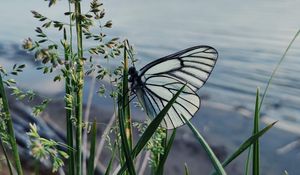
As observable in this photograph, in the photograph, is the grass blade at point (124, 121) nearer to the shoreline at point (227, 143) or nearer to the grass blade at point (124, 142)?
the grass blade at point (124, 142)

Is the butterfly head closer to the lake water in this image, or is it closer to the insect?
the insect

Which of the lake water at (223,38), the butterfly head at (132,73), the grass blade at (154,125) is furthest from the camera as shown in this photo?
the lake water at (223,38)

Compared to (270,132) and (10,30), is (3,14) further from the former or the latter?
(270,132)

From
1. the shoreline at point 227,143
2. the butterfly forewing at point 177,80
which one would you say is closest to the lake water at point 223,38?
the shoreline at point 227,143

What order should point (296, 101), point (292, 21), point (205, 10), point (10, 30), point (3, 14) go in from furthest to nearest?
point (3, 14), point (205, 10), point (10, 30), point (292, 21), point (296, 101)

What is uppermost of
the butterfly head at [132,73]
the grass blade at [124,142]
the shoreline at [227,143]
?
the butterfly head at [132,73]

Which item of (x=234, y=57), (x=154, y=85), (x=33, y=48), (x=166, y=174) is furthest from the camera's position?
(x=234, y=57)

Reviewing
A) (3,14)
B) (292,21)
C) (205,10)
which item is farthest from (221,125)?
(3,14)
